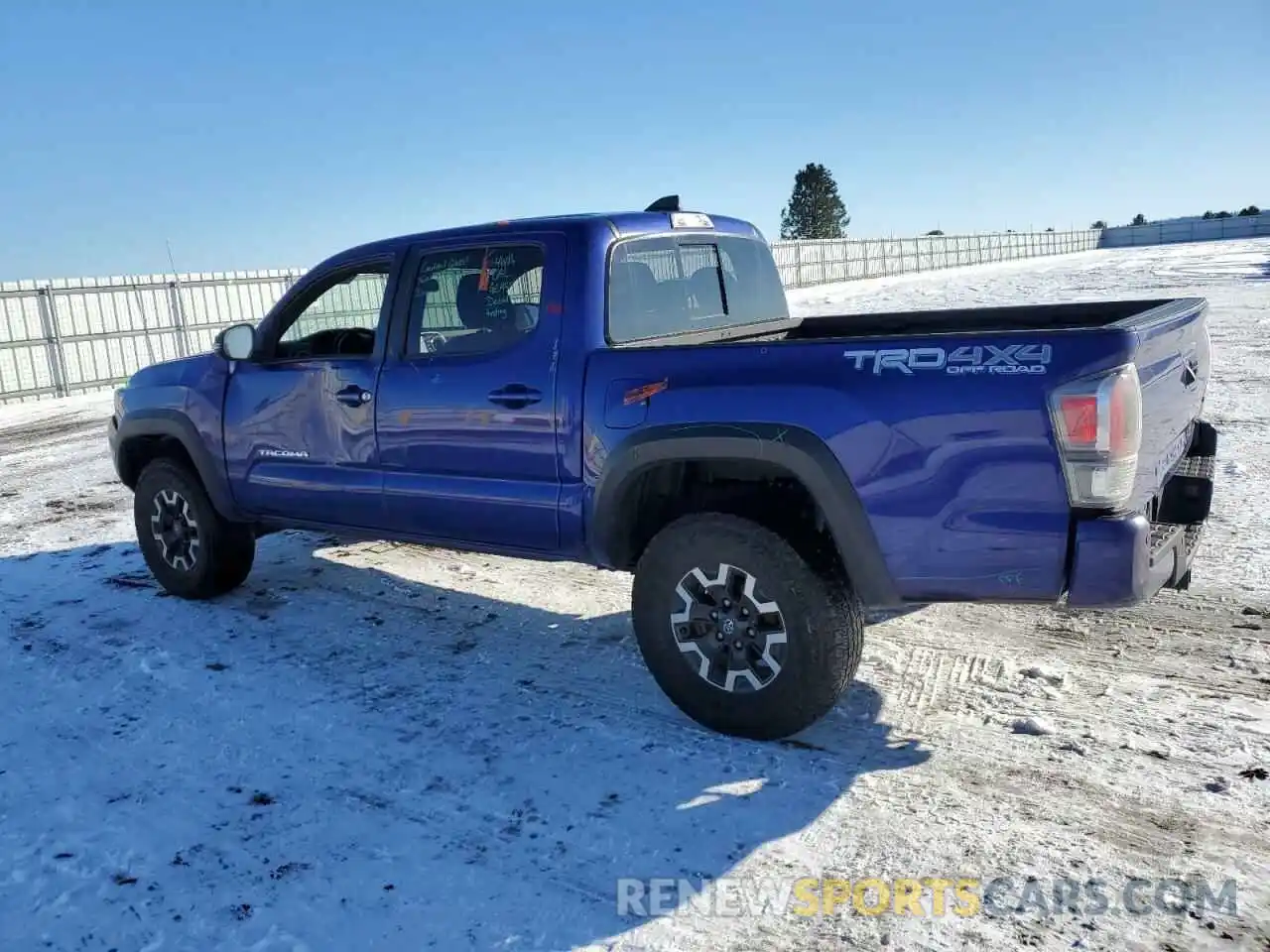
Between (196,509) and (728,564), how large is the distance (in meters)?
3.42

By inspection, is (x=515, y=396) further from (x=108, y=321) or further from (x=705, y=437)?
(x=108, y=321)

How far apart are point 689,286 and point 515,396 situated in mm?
1037

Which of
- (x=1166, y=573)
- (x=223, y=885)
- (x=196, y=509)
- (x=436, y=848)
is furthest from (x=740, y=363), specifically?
(x=196, y=509)

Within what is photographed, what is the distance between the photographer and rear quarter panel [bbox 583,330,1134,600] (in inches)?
116

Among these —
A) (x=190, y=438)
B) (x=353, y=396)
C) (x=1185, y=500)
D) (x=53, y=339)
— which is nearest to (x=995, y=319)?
(x=1185, y=500)

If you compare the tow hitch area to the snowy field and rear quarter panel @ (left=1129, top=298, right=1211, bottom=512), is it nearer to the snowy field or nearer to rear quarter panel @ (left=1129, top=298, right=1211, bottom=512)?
rear quarter panel @ (left=1129, top=298, right=1211, bottom=512)

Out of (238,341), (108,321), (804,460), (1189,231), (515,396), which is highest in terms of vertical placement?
(1189,231)

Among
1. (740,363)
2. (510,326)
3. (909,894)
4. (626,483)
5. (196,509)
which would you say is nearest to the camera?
(909,894)

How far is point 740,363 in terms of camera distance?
3.49 meters

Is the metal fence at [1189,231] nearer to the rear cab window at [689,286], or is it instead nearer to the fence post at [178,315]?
the fence post at [178,315]

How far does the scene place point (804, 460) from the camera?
3342mm

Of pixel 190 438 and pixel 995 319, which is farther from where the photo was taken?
pixel 190 438

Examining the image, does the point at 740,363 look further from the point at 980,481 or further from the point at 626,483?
the point at 980,481

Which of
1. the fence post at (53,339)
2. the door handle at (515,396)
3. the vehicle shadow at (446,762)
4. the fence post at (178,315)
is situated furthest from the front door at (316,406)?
the fence post at (178,315)
